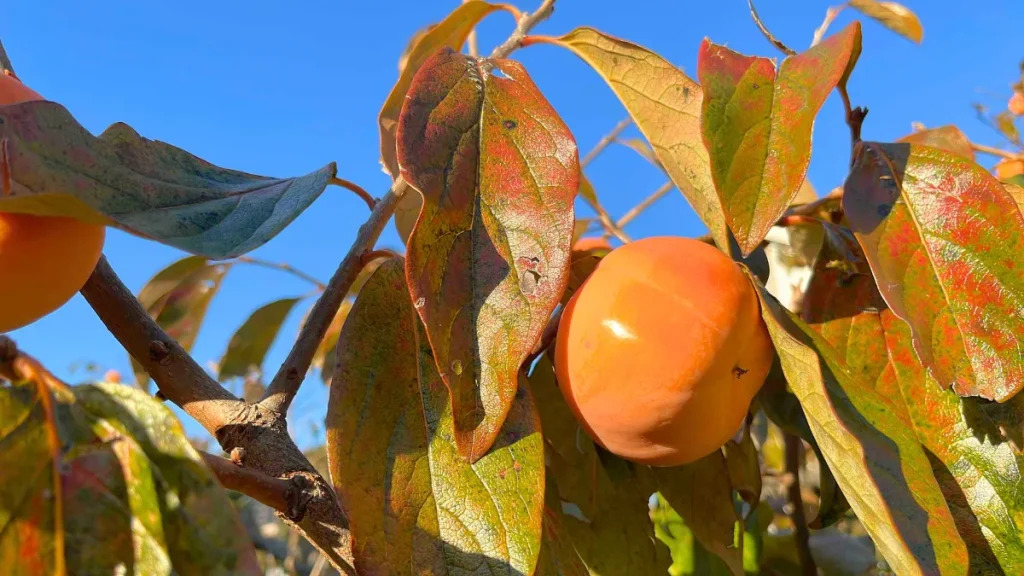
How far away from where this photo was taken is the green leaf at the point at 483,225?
602mm

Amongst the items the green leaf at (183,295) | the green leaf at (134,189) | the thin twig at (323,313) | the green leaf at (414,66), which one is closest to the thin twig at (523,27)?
the green leaf at (414,66)

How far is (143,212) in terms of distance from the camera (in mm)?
623

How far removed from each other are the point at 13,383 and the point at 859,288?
2.67ft

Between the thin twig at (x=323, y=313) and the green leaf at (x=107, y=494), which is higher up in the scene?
→ the thin twig at (x=323, y=313)

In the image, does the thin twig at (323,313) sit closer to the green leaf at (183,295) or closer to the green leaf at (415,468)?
the green leaf at (415,468)

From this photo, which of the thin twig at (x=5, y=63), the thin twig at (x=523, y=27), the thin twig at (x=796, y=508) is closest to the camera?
the thin twig at (x=5, y=63)

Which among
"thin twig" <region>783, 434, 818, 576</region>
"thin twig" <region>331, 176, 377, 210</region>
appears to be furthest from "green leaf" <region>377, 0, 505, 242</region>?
"thin twig" <region>783, 434, 818, 576</region>

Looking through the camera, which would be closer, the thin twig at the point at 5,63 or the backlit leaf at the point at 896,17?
the thin twig at the point at 5,63

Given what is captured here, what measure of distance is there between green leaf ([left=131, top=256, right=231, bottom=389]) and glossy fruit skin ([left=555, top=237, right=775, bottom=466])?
0.82 metres

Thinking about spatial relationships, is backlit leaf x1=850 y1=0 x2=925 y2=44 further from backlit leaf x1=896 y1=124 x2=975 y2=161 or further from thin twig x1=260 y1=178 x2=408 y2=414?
thin twig x1=260 y1=178 x2=408 y2=414

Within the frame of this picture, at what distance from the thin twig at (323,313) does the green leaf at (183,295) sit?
0.57 m

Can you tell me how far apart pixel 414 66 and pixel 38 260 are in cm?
61

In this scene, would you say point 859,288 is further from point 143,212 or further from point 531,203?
point 143,212

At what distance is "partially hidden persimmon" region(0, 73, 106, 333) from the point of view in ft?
1.93
